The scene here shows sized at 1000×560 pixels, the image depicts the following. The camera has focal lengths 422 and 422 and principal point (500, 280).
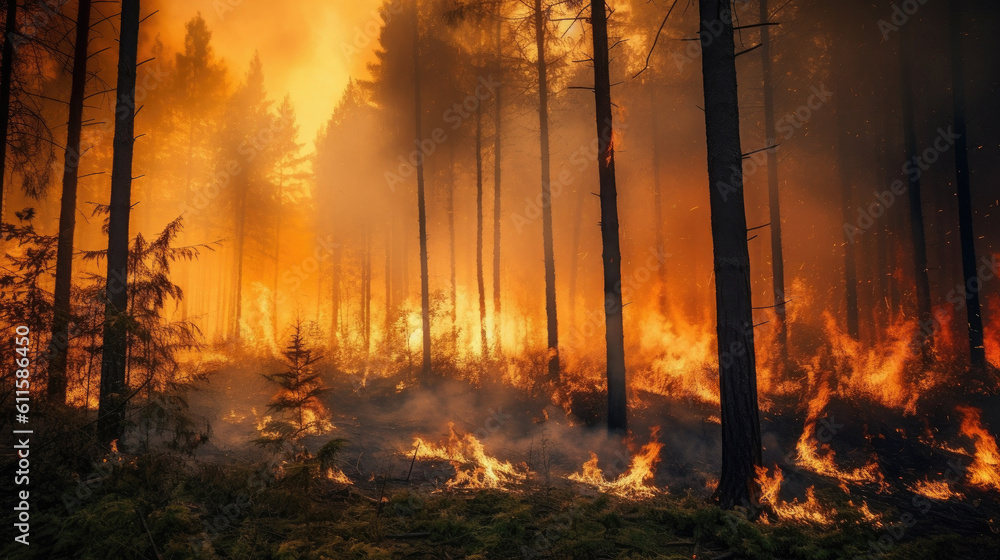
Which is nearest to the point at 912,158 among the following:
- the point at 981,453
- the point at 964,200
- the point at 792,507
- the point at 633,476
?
the point at 964,200

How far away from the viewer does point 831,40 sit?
18.1 meters

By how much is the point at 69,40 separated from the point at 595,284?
31040 millimetres

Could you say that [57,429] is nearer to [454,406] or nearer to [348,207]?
[454,406]

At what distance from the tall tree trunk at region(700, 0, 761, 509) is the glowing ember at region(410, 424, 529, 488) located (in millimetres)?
3720

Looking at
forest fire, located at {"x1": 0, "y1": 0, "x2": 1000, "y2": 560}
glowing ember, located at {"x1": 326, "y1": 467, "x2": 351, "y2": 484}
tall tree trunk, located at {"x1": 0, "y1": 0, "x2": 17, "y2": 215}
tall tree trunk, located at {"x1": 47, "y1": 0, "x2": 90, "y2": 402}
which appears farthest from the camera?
tall tree trunk, located at {"x1": 47, "y1": 0, "x2": 90, "y2": 402}

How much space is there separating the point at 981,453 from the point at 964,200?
980 centimetres

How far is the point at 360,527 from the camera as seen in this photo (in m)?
4.52

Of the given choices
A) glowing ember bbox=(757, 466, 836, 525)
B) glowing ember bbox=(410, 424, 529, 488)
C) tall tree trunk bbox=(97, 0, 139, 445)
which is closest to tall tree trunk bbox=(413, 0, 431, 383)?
glowing ember bbox=(410, 424, 529, 488)

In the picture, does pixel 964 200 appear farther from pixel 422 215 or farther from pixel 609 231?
pixel 422 215

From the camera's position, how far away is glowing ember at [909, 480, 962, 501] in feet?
24.1

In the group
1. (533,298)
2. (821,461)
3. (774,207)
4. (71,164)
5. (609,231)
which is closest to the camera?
(821,461)

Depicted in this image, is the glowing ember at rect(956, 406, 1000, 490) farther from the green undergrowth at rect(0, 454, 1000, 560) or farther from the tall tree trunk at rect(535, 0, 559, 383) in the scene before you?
the tall tree trunk at rect(535, 0, 559, 383)

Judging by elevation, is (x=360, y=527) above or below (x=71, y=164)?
below

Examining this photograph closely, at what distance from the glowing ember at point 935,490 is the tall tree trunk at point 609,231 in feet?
17.1
